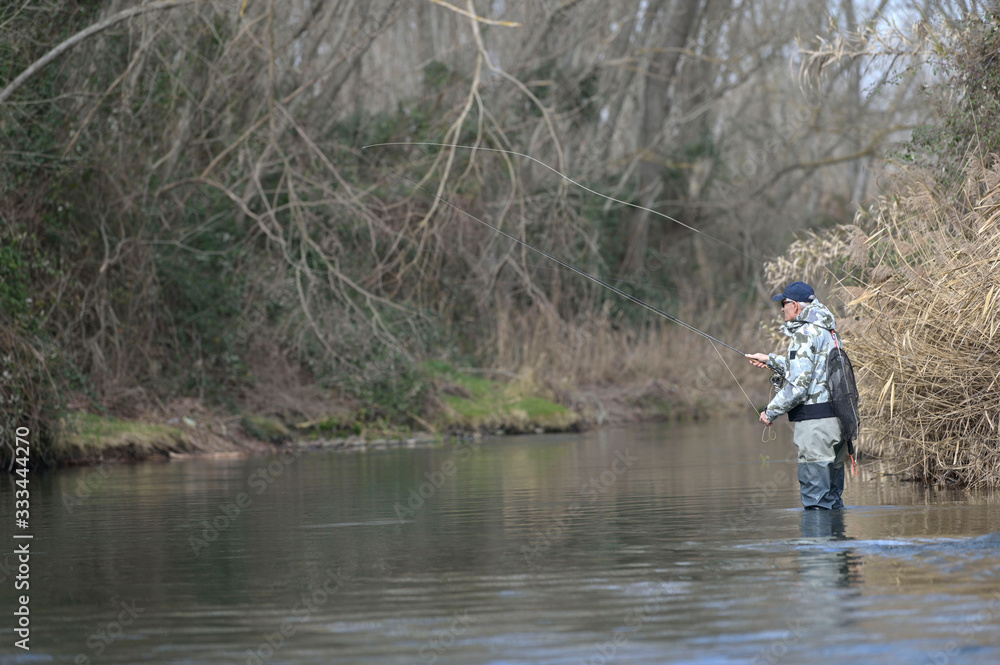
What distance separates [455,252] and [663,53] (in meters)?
9.33

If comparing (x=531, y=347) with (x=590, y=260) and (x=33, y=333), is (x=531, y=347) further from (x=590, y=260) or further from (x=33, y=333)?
(x=33, y=333)

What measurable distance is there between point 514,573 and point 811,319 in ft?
11.5

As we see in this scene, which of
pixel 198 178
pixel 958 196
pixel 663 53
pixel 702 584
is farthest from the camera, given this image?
pixel 663 53

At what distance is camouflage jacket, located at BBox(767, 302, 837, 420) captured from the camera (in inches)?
400

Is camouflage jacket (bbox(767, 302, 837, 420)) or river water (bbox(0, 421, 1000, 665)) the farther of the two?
camouflage jacket (bbox(767, 302, 837, 420))

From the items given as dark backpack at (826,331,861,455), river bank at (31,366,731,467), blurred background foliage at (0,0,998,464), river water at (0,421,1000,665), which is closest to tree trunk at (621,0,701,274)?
blurred background foliage at (0,0,998,464)

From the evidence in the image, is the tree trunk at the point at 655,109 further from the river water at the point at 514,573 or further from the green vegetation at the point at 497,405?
the river water at the point at 514,573

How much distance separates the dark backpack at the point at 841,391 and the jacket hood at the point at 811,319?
0.21 m

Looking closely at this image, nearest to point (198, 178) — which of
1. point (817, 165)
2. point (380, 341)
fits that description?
point (380, 341)

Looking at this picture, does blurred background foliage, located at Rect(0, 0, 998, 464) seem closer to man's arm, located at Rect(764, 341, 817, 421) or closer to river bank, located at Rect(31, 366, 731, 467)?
river bank, located at Rect(31, 366, 731, 467)

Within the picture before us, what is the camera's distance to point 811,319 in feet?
33.9

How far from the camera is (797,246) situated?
1502 centimetres

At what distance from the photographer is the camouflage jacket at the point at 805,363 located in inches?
400

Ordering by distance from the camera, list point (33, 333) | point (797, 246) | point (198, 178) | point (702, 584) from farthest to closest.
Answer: point (198, 178)
point (33, 333)
point (797, 246)
point (702, 584)
